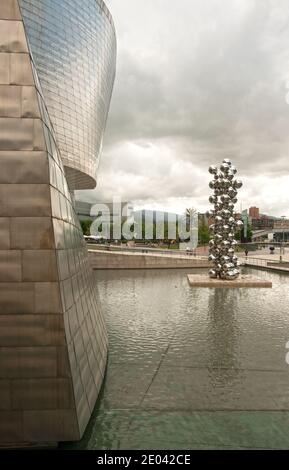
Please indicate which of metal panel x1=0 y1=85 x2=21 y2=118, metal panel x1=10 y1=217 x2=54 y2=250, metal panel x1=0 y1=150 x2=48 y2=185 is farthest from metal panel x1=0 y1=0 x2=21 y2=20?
metal panel x1=10 y1=217 x2=54 y2=250

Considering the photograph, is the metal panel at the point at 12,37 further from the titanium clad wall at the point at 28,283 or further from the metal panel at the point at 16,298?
the metal panel at the point at 16,298

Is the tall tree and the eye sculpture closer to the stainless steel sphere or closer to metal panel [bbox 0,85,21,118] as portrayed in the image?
the stainless steel sphere

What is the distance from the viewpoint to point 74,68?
4638cm

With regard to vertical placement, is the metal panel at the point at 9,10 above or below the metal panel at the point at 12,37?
above

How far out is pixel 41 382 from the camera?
5.94 m

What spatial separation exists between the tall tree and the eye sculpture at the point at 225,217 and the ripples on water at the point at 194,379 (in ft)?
25.6

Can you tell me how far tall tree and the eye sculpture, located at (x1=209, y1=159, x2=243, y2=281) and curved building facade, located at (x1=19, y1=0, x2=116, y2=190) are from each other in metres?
25.0

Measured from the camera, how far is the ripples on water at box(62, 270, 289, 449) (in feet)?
21.9

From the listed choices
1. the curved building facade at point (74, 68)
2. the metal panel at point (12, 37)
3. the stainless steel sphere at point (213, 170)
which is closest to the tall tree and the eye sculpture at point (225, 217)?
the stainless steel sphere at point (213, 170)

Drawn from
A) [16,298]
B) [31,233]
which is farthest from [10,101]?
[16,298]

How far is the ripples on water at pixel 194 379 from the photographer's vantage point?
667cm

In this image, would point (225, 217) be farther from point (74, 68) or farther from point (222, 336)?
point (74, 68)

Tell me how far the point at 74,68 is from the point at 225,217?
30.9 m
